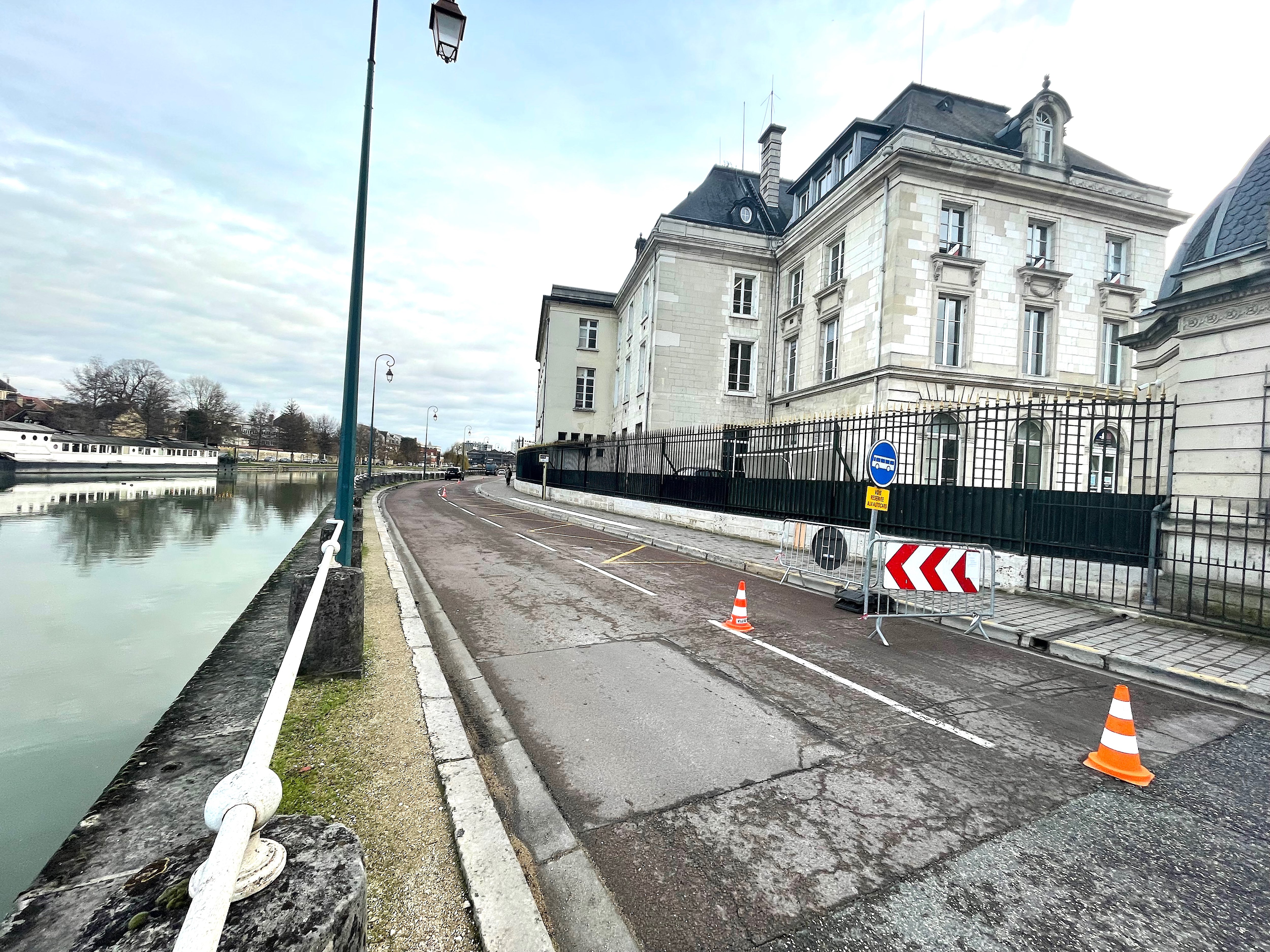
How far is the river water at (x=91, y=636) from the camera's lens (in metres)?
3.85

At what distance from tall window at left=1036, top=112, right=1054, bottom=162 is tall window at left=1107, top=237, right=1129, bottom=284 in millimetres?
4354

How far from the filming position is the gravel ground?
2189 millimetres

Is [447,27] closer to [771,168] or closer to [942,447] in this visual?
[942,447]

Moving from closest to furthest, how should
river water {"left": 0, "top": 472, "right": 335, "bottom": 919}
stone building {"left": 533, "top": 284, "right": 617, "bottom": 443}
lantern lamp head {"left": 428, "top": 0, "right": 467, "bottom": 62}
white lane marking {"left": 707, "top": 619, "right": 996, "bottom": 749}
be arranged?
river water {"left": 0, "top": 472, "right": 335, "bottom": 919}, white lane marking {"left": 707, "top": 619, "right": 996, "bottom": 749}, lantern lamp head {"left": 428, "top": 0, "right": 467, "bottom": 62}, stone building {"left": 533, "top": 284, "right": 617, "bottom": 443}

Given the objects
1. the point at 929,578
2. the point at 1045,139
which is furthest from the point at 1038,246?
the point at 929,578

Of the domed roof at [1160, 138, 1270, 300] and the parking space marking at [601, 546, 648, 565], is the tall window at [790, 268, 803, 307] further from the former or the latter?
the domed roof at [1160, 138, 1270, 300]

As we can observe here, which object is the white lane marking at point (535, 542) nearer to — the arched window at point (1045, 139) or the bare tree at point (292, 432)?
the arched window at point (1045, 139)

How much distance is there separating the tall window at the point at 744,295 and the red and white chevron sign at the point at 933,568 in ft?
77.7

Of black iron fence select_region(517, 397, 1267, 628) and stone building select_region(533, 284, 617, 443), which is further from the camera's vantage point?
stone building select_region(533, 284, 617, 443)

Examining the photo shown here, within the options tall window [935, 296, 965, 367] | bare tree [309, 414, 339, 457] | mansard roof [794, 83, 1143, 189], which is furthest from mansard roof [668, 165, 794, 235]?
bare tree [309, 414, 339, 457]

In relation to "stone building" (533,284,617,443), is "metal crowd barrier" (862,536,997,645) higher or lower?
lower

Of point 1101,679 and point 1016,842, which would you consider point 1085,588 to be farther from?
point 1016,842

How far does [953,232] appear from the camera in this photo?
20.5 m

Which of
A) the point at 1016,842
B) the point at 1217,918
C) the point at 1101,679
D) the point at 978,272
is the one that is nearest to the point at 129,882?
the point at 1016,842
